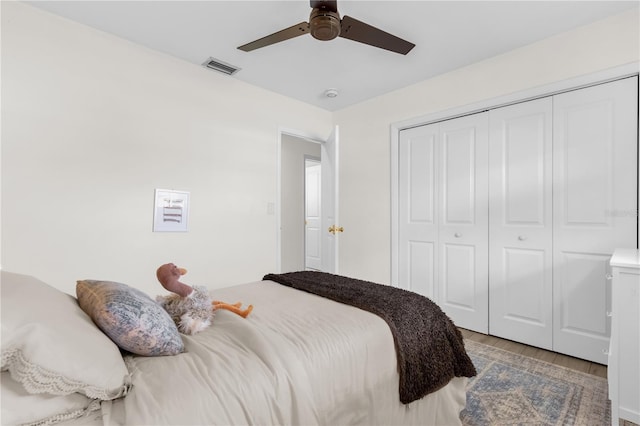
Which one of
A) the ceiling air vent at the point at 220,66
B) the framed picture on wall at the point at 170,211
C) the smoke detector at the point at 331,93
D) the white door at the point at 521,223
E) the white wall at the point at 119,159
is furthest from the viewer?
the smoke detector at the point at 331,93

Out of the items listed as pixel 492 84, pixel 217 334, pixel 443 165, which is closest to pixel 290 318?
pixel 217 334

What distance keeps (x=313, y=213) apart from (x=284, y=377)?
494 cm

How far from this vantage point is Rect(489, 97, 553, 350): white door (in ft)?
8.24

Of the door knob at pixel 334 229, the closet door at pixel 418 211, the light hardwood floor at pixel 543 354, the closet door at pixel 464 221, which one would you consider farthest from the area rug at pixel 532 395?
the door knob at pixel 334 229

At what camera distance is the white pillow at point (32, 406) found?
2.24 ft

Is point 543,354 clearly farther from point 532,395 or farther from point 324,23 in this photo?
point 324,23

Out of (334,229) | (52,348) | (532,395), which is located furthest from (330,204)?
(52,348)

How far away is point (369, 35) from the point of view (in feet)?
6.13

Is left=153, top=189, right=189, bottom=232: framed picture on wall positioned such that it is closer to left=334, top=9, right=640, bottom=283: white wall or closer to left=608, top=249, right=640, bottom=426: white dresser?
left=334, top=9, right=640, bottom=283: white wall

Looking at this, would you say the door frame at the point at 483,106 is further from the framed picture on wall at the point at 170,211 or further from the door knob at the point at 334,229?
the framed picture on wall at the point at 170,211

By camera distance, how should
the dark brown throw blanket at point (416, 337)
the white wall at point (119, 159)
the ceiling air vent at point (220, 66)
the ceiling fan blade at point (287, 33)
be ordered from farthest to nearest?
the ceiling air vent at point (220, 66) < the white wall at point (119, 159) < the ceiling fan blade at point (287, 33) < the dark brown throw blanket at point (416, 337)

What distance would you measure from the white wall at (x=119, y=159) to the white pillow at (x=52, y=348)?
1640mm

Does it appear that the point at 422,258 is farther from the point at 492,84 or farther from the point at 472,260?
the point at 492,84

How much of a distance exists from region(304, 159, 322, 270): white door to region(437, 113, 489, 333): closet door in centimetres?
294
